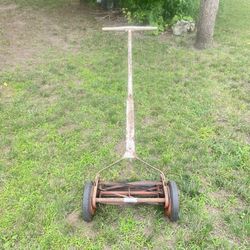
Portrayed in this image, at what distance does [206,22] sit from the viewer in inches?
246

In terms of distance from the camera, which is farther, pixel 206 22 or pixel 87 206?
pixel 206 22

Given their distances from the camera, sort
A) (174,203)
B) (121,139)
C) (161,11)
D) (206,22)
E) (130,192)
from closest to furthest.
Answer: (174,203), (130,192), (121,139), (206,22), (161,11)

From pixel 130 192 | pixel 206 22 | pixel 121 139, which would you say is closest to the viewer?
pixel 130 192

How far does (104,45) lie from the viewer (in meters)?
6.49

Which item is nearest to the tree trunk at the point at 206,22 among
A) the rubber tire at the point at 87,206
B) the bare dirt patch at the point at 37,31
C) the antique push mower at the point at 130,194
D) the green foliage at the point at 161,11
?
the green foliage at the point at 161,11

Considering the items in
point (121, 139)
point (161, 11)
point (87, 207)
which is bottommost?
point (121, 139)

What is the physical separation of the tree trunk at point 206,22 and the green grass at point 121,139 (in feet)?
0.73

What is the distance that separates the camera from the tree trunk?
6129 mm

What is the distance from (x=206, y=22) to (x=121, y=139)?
3489 millimetres

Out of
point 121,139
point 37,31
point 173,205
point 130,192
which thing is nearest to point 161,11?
point 37,31

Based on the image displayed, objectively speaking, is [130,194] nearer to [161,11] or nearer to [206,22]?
[206,22]

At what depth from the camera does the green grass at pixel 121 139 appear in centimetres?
275

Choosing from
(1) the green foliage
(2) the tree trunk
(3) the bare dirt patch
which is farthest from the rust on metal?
(1) the green foliage

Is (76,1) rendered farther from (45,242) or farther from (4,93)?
(45,242)
